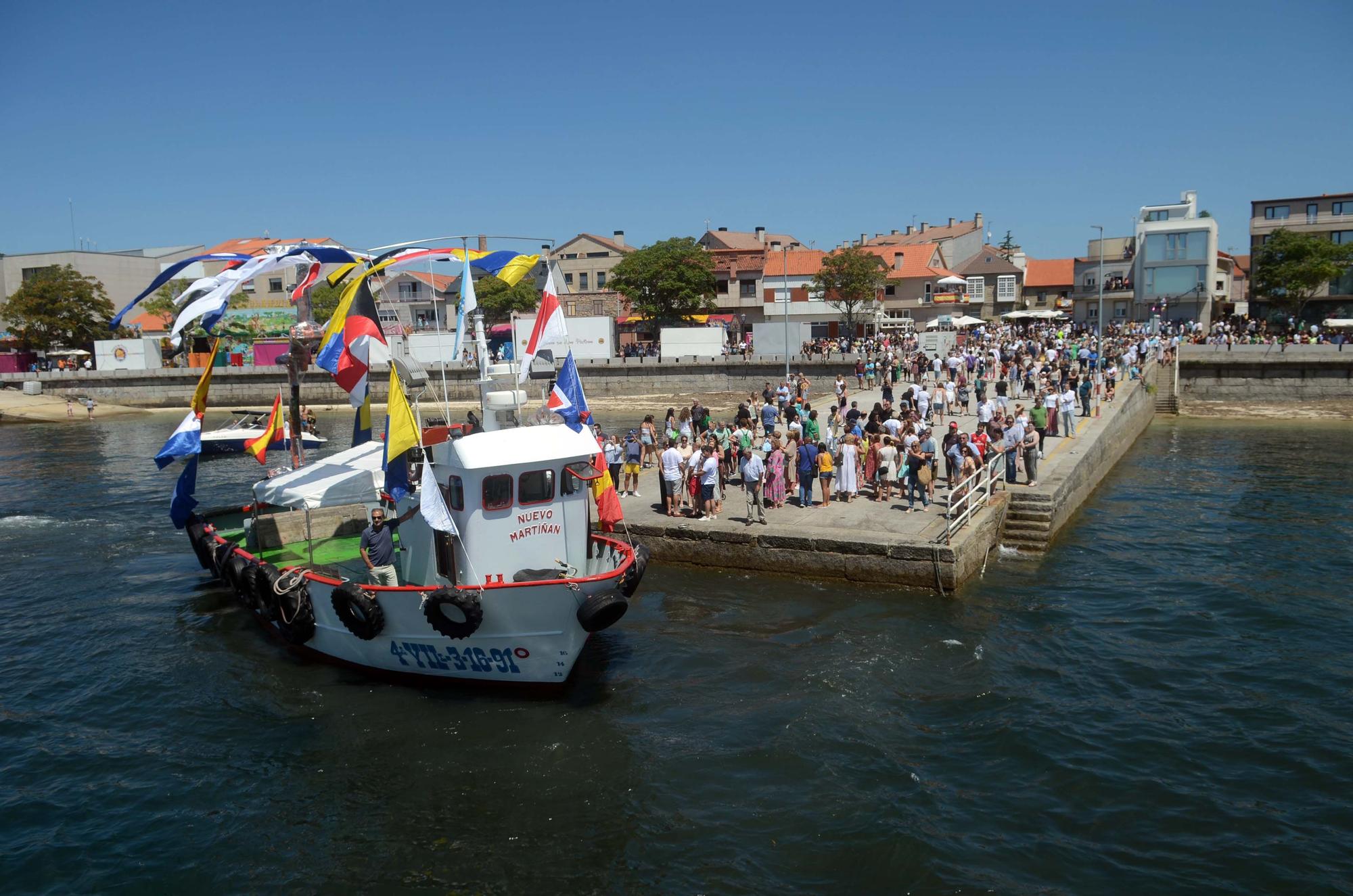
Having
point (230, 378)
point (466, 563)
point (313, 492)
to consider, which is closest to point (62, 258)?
point (230, 378)

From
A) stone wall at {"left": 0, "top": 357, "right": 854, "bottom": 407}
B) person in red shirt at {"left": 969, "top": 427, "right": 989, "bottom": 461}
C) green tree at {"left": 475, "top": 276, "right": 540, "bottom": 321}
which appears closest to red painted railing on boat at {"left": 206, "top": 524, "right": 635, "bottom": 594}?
person in red shirt at {"left": 969, "top": 427, "right": 989, "bottom": 461}

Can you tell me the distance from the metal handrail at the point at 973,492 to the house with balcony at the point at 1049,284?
223 feet

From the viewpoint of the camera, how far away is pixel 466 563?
40.6 feet

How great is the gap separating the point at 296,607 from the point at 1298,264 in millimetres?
68421

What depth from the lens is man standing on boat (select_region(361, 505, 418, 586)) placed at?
13.5 m

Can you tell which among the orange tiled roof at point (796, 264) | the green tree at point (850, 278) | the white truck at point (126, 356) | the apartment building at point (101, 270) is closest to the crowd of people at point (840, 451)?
the green tree at point (850, 278)

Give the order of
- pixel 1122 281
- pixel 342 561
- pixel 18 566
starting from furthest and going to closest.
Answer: pixel 1122 281, pixel 18 566, pixel 342 561

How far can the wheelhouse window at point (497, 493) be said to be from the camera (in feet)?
40.3

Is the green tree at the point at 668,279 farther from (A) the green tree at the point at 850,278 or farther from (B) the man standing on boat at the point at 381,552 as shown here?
(B) the man standing on boat at the point at 381,552

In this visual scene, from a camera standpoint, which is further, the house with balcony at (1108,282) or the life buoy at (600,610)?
the house with balcony at (1108,282)

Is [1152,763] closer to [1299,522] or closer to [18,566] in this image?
[1299,522]

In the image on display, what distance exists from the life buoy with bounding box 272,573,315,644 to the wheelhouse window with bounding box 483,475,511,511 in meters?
3.79

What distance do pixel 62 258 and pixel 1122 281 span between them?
92120 mm

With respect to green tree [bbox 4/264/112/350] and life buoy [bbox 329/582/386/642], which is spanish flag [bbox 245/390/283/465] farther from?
green tree [bbox 4/264/112/350]
